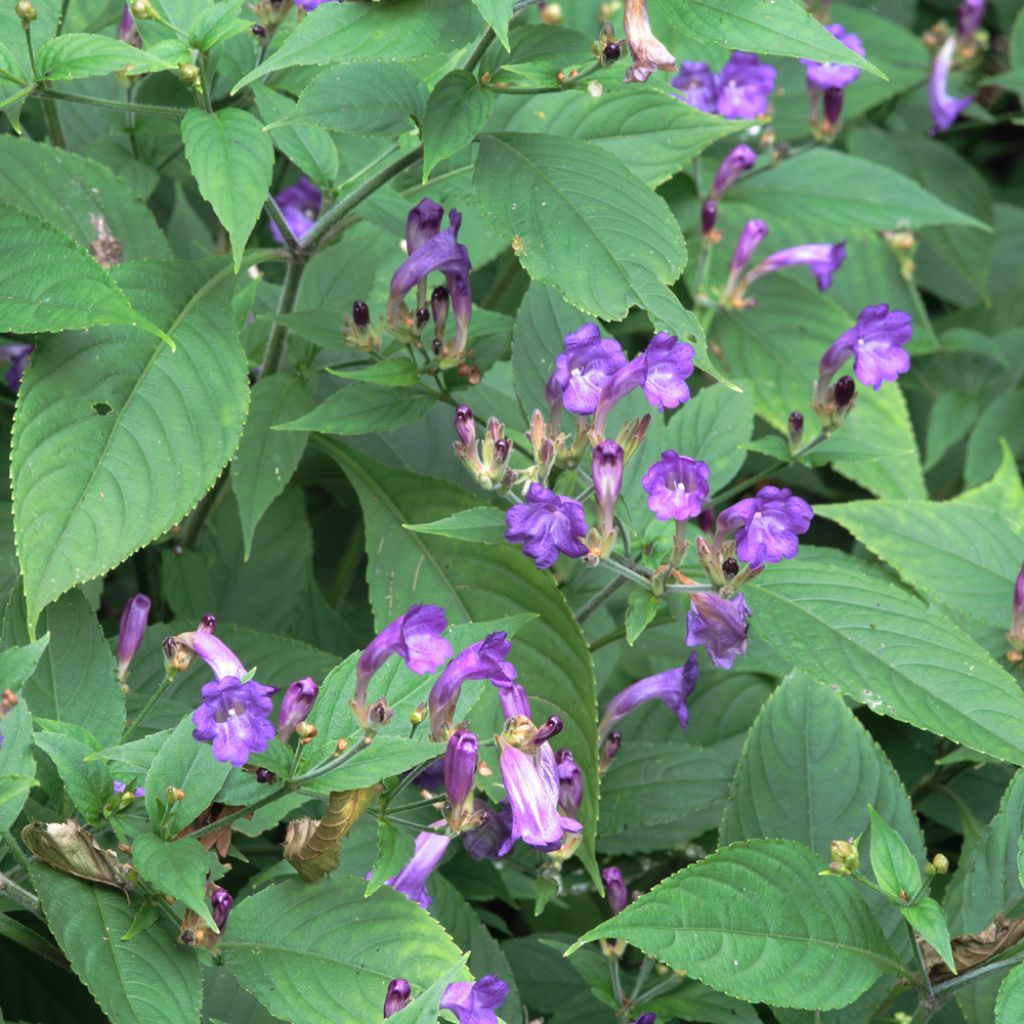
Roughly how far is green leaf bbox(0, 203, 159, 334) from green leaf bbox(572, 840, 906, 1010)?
0.89m

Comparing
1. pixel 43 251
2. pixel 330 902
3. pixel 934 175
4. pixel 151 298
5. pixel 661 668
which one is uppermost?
pixel 43 251

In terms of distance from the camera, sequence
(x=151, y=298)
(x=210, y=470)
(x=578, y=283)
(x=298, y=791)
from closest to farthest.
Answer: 1. (x=298, y=791)
2. (x=578, y=283)
3. (x=210, y=470)
4. (x=151, y=298)

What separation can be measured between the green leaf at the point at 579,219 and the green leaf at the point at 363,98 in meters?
0.13

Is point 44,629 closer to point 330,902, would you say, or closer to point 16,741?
point 16,741

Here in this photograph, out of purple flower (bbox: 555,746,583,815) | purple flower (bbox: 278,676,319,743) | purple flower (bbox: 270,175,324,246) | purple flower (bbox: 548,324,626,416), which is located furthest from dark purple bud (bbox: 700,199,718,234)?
purple flower (bbox: 278,676,319,743)

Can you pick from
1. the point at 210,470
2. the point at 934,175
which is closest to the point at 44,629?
the point at 210,470

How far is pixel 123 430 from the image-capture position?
5.60 feet

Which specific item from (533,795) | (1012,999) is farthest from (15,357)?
(1012,999)

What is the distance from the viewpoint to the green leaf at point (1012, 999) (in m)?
1.48

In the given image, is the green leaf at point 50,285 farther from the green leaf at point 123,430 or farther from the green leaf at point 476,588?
the green leaf at point 476,588

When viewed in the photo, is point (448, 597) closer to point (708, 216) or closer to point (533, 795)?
point (533, 795)

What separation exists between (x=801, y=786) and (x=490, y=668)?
68 centimetres

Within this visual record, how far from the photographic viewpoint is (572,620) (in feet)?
5.95

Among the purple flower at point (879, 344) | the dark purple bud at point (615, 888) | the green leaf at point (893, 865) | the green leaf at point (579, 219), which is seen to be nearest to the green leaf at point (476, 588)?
the dark purple bud at point (615, 888)
